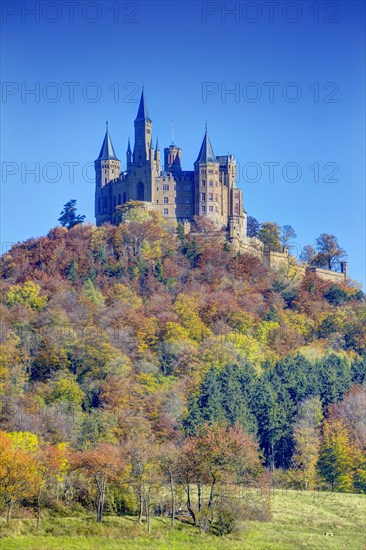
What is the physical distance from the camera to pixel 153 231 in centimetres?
11100

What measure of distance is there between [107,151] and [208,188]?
1487cm

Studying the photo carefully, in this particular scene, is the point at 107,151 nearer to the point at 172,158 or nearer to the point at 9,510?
the point at 172,158

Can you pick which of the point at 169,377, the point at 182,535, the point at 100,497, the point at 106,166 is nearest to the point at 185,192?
the point at 106,166

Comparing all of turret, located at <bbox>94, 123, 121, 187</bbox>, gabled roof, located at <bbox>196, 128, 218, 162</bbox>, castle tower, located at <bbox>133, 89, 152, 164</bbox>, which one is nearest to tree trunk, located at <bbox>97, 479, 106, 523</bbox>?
gabled roof, located at <bbox>196, 128, 218, 162</bbox>

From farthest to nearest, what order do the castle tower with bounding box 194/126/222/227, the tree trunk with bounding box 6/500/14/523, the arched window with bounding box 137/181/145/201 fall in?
the arched window with bounding box 137/181/145/201
the castle tower with bounding box 194/126/222/227
the tree trunk with bounding box 6/500/14/523

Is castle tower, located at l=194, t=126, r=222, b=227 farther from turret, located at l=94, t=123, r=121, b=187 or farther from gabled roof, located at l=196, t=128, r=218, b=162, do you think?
turret, located at l=94, t=123, r=121, b=187

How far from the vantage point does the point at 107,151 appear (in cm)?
12619

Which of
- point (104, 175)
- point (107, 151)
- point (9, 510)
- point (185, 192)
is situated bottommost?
point (9, 510)

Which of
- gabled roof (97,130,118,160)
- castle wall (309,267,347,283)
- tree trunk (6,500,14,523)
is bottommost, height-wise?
tree trunk (6,500,14,523)

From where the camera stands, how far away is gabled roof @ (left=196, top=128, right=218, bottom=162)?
4678 inches

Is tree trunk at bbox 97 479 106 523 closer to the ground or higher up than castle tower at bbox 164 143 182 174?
closer to the ground

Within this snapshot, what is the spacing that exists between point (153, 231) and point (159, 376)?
79.9ft

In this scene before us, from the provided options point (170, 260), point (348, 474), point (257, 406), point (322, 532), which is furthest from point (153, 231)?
point (322, 532)

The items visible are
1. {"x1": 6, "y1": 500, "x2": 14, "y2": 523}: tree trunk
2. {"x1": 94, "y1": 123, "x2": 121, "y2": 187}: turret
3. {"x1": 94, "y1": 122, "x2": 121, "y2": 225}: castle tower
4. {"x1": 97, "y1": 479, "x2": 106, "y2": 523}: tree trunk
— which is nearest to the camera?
{"x1": 6, "y1": 500, "x2": 14, "y2": 523}: tree trunk
